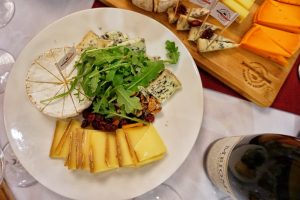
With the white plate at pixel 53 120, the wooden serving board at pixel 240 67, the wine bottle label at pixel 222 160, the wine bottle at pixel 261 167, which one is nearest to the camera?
the wine bottle at pixel 261 167

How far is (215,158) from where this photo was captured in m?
0.84

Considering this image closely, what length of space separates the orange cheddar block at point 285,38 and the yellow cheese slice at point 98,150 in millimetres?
532

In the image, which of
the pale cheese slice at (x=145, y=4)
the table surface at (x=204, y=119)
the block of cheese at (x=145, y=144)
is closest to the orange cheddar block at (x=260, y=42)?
the table surface at (x=204, y=119)

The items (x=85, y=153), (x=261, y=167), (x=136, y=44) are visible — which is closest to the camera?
(x=261, y=167)

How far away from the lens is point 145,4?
0.98 m

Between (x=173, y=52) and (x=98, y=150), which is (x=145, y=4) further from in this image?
(x=98, y=150)

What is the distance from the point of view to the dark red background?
1.01 meters

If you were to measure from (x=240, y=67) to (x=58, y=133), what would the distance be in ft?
1.69

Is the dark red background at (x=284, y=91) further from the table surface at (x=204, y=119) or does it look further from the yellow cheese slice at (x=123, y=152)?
the yellow cheese slice at (x=123, y=152)

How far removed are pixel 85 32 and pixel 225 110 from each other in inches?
17.1

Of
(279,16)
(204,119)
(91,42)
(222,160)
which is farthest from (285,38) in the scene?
(91,42)

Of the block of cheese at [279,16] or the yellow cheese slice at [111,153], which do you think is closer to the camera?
the yellow cheese slice at [111,153]

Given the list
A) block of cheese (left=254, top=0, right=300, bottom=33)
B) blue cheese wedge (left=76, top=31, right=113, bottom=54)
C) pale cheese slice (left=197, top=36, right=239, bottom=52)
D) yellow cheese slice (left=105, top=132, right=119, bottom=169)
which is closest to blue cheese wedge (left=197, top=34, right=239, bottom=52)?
pale cheese slice (left=197, top=36, right=239, bottom=52)

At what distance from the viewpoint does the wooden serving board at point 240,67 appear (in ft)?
3.22
